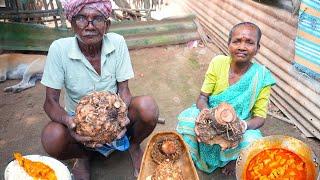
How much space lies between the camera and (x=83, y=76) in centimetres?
254

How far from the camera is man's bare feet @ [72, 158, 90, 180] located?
2680 millimetres

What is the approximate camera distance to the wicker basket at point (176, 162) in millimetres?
2240

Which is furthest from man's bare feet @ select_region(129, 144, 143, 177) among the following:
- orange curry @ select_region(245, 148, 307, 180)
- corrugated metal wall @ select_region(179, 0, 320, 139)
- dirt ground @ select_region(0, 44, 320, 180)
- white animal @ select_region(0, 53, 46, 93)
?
white animal @ select_region(0, 53, 46, 93)

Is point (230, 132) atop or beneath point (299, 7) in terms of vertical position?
beneath

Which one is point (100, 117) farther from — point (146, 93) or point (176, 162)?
point (146, 93)

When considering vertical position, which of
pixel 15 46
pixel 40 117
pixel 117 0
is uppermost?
pixel 117 0

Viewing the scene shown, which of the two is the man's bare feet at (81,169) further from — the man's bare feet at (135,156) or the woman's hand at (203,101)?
the woman's hand at (203,101)

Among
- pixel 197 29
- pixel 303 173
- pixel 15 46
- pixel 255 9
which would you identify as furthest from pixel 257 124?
pixel 15 46

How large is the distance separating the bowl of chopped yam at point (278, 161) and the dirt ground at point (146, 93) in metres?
0.66

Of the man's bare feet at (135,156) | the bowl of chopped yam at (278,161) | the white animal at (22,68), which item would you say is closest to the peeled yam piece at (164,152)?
the bowl of chopped yam at (278,161)

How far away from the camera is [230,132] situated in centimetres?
228

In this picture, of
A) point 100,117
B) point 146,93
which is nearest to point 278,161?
point 100,117

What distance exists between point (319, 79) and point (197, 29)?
2.57 m

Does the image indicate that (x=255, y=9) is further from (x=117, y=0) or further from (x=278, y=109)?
(x=117, y=0)
